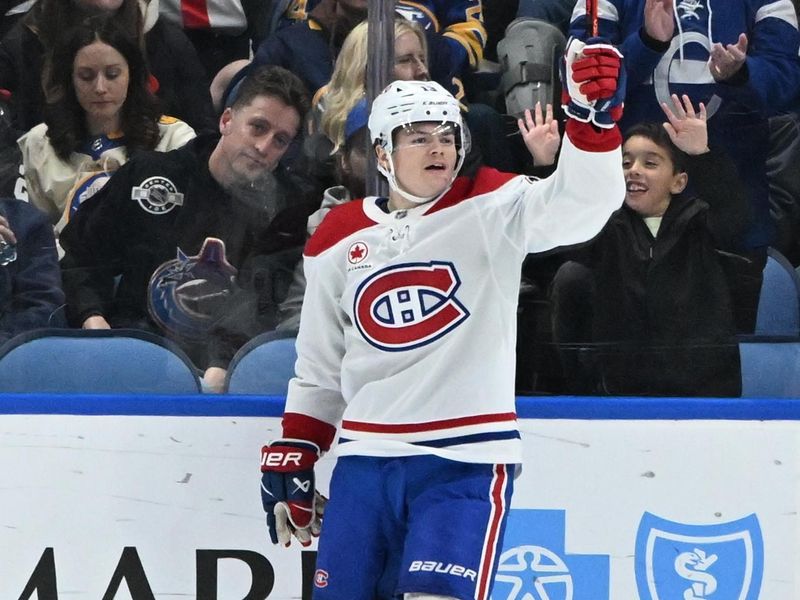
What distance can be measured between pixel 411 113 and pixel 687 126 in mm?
706

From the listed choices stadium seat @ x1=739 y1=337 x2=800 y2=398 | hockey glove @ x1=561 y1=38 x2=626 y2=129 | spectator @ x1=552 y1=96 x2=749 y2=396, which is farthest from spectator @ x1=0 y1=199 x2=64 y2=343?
stadium seat @ x1=739 y1=337 x2=800 y2=398

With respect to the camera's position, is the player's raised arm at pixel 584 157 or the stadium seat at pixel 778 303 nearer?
the player's raised arm at pixel 584 157

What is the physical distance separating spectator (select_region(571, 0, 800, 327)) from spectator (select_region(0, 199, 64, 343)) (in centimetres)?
114

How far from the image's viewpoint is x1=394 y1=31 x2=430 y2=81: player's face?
2.76 m

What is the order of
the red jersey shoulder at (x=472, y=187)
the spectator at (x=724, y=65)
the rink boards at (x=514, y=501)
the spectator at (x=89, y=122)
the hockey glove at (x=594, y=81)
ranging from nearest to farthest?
the hockey glove at (x=594, y=81) < the red jersey shoulder at (x=472, y=187) < the rink boards at (x=514, y=501) < the spectator at (x=724, y=65) < the spectator at (x=89, y=122)

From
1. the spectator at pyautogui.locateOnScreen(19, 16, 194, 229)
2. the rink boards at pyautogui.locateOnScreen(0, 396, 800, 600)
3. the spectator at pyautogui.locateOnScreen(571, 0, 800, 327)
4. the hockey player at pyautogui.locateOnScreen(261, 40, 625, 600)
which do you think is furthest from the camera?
the spectator at pyautogui.locateOnScreen(19, 16, 194, 229)

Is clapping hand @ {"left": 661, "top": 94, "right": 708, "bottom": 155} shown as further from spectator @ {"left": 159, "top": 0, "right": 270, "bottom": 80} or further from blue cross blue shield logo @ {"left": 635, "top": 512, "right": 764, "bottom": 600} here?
spectator @ {"left": 159, "top": 0, "right": 270, "bottom": 80}

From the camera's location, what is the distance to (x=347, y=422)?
95.0 inches

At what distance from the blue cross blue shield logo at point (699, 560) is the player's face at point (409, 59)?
95 cm

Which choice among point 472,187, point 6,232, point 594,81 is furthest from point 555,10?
point 6,232

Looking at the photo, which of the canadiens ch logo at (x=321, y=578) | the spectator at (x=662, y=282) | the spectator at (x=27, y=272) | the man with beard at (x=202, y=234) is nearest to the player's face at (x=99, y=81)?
the man with beard at (x=202, y=234)

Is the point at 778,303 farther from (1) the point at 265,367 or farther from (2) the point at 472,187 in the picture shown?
(1) the point at 265,367

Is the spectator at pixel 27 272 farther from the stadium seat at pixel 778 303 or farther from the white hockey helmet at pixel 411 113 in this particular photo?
the stadium seat at pixel 778 303

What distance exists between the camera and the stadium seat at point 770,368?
277 centimetres
